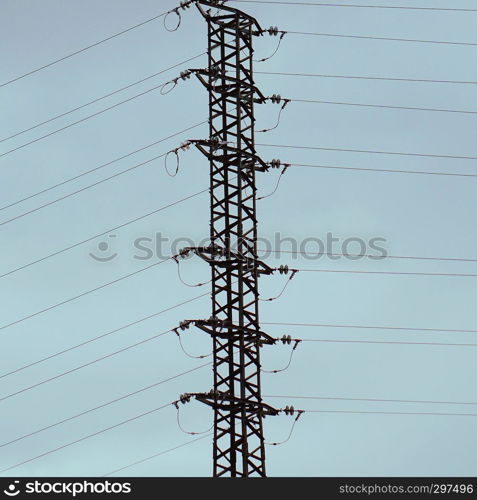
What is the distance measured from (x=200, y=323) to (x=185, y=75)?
34.5ft

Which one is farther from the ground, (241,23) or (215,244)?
(241,23)

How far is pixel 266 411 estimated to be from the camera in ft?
257

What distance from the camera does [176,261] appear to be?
78.6 meters

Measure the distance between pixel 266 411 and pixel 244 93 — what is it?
12.8 metres
